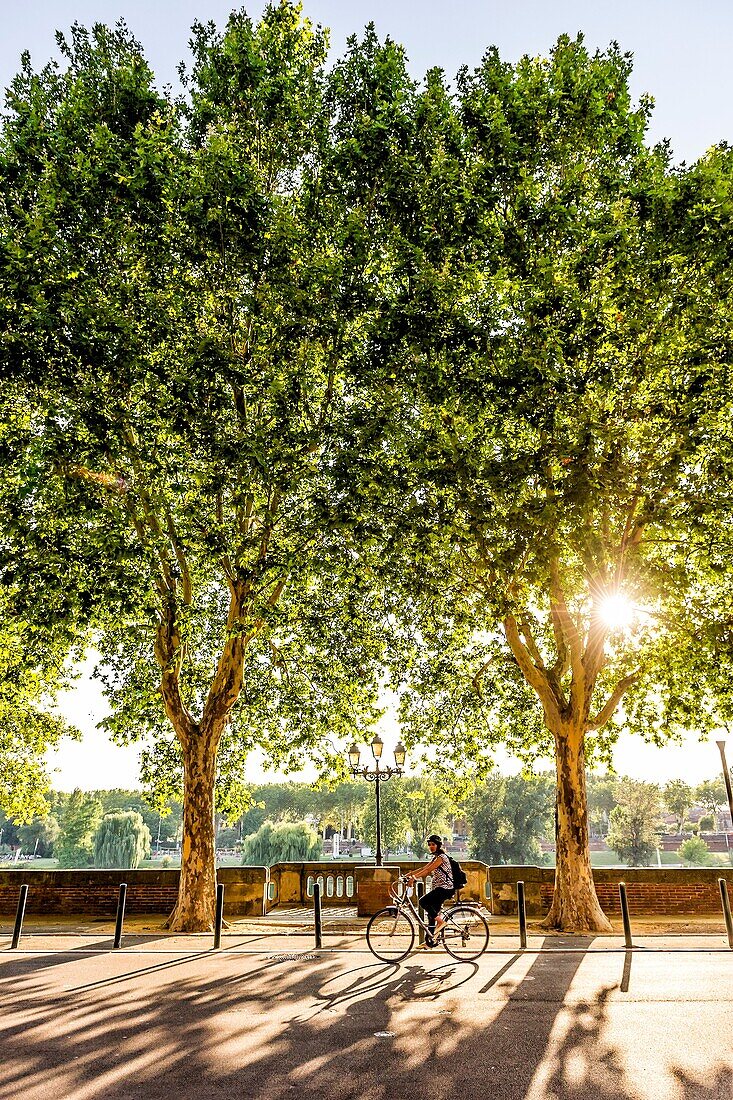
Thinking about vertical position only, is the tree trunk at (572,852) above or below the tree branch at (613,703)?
below

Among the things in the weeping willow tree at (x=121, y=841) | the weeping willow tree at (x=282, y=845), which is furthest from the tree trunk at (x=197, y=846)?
the weeping willow tree at (x=121, y=841)

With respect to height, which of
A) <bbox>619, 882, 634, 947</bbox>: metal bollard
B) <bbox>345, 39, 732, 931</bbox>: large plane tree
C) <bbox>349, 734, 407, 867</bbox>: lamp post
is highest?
<bbox>345, 39, 732, 931</bbox>: large plane tree

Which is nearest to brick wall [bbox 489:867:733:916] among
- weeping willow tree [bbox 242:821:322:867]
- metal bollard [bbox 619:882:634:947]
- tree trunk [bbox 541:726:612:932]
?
tree trunk [bbox 541:726:612:932]

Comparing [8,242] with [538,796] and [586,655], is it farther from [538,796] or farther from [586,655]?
[538,796]

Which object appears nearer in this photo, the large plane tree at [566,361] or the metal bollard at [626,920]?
the metal bollard at [626,920]

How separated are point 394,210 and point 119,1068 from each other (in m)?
13.7

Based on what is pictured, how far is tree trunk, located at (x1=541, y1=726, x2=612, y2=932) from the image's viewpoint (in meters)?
14.9

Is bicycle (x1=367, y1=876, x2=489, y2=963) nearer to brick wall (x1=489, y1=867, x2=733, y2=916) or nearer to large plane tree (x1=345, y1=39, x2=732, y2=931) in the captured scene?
large plane tree (x1=345, y1=39, x2=732, y2=931)

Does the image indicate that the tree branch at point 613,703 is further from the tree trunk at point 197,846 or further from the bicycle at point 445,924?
the tree trunk at point 197,846

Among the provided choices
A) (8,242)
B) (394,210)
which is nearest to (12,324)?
→ (8,242)

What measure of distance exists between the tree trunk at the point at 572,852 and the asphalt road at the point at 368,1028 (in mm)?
3973

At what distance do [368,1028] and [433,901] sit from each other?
12.0 feet

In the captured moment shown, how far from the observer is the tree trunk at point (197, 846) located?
1478cm

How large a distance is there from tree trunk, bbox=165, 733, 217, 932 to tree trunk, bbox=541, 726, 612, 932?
23.6ft
